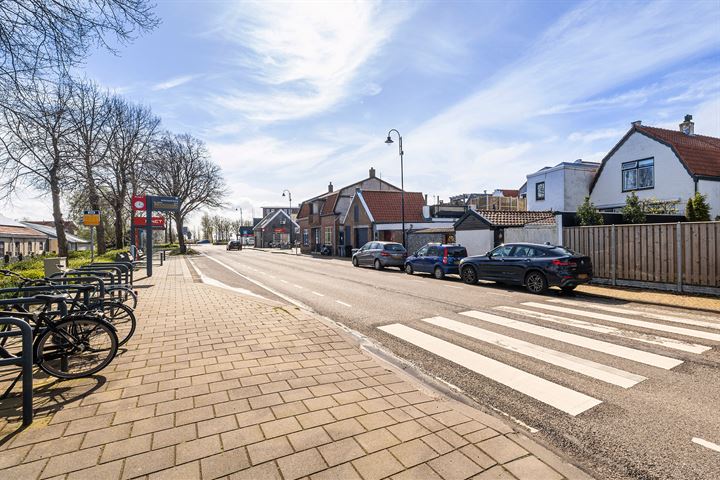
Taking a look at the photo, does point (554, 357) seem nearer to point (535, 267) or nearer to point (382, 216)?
point (535, 267)

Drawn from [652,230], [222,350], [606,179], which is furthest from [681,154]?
[222,350]

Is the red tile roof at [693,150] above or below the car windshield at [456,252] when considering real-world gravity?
above

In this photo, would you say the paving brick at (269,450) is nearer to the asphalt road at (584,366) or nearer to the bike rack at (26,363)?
the bike rack at (26,363)

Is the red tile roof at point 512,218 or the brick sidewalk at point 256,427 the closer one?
the brick sidewalk at point 256,427

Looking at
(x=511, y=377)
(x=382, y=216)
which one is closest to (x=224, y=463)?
(x=511, y=377)

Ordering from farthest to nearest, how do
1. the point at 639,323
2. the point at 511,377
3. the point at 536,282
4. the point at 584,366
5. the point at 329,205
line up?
the point at 329,205, the point at 536,282, the point at 639,323, the point at 584,366, the point at 511,377

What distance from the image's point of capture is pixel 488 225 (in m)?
18.5

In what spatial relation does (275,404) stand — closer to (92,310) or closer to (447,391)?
(447,391)

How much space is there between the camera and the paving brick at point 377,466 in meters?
2.53

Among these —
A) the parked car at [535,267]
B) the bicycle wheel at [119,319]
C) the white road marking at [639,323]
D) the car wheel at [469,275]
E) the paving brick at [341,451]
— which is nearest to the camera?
the paving brick at [341,451]

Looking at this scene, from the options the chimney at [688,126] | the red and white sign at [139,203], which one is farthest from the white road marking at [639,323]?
the chimney at [688,126]

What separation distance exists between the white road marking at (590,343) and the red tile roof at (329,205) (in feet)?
103

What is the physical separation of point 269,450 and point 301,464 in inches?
12.4

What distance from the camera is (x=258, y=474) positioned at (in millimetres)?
2529
